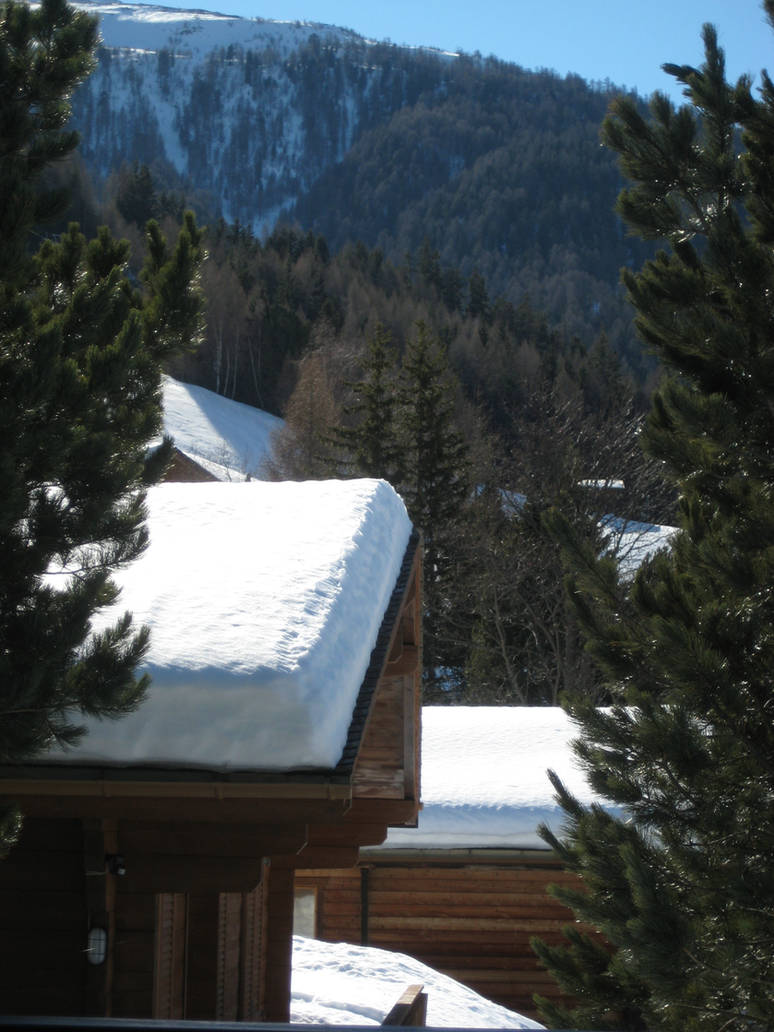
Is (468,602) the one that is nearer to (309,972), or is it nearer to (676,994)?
(309,972)

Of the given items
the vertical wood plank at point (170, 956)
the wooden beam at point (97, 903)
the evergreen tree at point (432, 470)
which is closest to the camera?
the wooden beam at point (97, 903)

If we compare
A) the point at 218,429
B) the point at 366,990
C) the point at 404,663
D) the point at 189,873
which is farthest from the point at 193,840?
the point at 218,429

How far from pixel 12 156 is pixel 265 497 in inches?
162

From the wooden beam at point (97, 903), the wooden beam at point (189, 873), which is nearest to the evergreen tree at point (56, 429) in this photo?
the wooden beam at point (97, 903)

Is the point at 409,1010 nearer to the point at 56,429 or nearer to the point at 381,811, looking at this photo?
the point at 381,811

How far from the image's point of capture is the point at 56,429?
11.8 ft

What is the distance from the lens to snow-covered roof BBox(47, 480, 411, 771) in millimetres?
4480

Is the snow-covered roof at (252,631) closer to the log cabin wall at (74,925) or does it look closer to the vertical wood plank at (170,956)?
the log cabin wall at (74,925)

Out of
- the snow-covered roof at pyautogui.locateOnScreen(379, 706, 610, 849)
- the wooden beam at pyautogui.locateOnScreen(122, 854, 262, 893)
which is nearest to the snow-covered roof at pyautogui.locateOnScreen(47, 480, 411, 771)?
the wooden beam at pyautogui.locateOnScreen(122, 854, 262, 893)

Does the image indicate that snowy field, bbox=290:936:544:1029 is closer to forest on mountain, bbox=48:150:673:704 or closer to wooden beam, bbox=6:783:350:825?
wooden beam, bbox=6:783:350:825

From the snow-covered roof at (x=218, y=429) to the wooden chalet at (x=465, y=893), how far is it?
30534 millimetres

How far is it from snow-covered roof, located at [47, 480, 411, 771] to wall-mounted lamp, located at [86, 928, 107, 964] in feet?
3.24

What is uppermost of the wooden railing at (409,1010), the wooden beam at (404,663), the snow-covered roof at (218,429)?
the snow-covered roof at (218,429)

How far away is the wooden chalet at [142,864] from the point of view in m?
4.48
